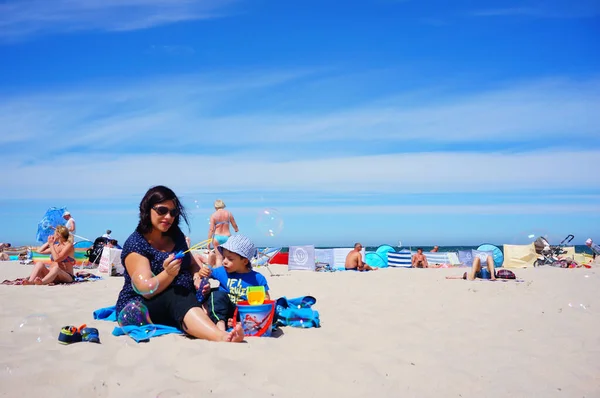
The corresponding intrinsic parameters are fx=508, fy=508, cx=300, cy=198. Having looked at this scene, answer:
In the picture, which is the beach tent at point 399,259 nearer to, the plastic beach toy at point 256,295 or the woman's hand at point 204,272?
the plastic beach toy at point 256,295

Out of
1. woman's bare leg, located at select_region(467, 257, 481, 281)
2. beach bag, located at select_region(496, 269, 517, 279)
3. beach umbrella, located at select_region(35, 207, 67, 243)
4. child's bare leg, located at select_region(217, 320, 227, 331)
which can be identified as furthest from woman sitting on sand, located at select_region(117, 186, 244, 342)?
beach umbrella, located at select_region(35, 207, 67, 243)

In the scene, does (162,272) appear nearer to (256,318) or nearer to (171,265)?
(171,265)

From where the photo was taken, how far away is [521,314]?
229 inches

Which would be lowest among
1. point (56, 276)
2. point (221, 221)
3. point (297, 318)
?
point (56, 276)

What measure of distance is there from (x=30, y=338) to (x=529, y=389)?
3.45m

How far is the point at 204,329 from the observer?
12.7 ft

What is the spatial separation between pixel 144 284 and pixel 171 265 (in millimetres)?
261

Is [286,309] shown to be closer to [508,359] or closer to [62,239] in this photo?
[508,359]

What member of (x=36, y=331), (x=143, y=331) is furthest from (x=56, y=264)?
(x=143, y=331)

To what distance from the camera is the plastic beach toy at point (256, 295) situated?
4340 mm

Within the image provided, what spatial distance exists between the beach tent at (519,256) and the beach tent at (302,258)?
22.0ft

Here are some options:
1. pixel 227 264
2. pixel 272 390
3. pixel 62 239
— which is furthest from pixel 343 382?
pixel 62 239

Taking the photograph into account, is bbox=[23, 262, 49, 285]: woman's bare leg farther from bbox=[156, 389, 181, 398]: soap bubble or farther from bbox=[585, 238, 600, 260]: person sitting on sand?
bbox=[585, 238, 600, 260]: person sitting on sand

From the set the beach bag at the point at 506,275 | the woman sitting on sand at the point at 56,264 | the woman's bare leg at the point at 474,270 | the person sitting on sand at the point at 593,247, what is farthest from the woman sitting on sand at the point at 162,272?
the person sitting on sand at the point at 593,247
